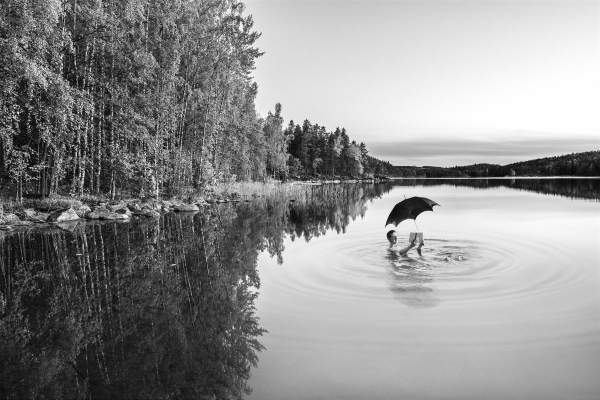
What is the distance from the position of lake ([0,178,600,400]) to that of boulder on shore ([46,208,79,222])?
21.6 feet

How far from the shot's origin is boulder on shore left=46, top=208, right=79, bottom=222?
2088 cm

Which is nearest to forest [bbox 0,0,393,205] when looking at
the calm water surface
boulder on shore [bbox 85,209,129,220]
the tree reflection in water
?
boulder on shore [bbox 85,209,129,220]

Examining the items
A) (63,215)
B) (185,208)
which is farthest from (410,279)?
(185,208)

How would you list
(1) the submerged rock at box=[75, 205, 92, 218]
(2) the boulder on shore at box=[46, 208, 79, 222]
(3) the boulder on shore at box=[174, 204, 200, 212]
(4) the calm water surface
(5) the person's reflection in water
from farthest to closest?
(3) the boulder on shore at box=[174, 204, 200, 212] < (1) the submerged rock at box=[75, 205, 92, 218] < (2) the boulder on shore at box=[46, 208, 79, 222] < (5) the person's reflection in water < (4) the calm water surface

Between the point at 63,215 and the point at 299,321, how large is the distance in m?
18.5

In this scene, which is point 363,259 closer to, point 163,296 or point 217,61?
point 163,296

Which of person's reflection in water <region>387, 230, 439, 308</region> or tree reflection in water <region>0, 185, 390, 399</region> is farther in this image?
person's reflection in water <region>387, 230, 439, 308</region>

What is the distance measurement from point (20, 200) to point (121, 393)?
74.4 feet

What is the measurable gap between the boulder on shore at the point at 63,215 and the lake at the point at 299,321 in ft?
21.6

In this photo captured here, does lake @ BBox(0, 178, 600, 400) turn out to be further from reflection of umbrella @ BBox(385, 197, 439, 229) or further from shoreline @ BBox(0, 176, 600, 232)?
shoreline @ BBox(0, 176, 600, 232)

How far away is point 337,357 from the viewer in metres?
5.73

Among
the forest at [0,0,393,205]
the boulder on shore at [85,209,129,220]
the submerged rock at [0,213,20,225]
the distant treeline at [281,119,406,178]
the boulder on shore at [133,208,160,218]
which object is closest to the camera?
the submerged rock at [0,213,20,225]

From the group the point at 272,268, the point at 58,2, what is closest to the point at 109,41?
the point at 58,2

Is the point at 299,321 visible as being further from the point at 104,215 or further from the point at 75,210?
the point at 75,210
